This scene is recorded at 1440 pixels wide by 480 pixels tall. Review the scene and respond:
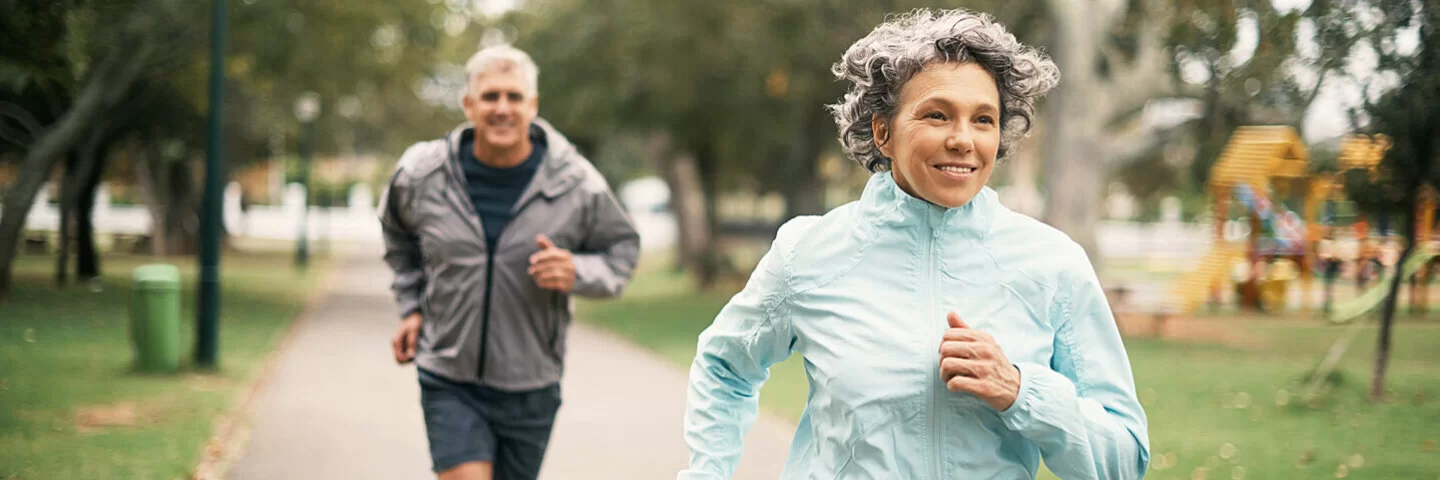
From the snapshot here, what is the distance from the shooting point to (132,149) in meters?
19.7

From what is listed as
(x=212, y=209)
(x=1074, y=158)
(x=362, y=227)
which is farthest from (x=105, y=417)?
(x=362, y=227)

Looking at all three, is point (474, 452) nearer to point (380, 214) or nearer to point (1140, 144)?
point (380, 214)

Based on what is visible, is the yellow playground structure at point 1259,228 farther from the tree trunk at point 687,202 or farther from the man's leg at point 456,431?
the man's leg at point 456,431

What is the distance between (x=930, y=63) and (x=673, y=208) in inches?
1100

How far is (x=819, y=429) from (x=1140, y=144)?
59.4 feet

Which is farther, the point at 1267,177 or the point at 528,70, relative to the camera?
the point at 1267,177

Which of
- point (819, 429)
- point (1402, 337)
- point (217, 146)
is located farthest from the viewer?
point (217, 146)

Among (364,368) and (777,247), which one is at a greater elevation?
(777,247)

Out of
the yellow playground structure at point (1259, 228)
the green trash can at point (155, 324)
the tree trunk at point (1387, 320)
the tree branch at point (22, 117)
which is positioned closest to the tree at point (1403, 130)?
the tree trunk at point (1387, 320)

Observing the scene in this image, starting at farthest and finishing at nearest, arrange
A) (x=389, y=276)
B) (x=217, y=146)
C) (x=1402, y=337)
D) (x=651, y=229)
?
(x=651, y=229)
(x=389, y=276)
(x=217, y=146)
(x=1402, y=337)

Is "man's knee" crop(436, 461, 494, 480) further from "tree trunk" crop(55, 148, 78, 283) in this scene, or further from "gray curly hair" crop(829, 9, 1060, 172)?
"tree trunk" crop(55, 148, 78, 283)

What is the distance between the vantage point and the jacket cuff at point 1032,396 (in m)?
2.24

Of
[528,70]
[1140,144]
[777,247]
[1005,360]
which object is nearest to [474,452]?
[528,70]

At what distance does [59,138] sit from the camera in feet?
33.1
